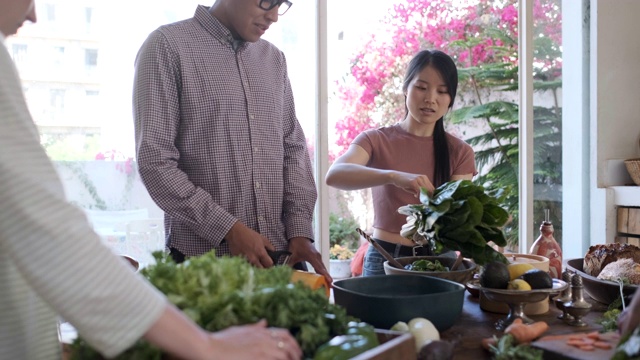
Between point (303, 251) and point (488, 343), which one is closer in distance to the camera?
point (488, 343)

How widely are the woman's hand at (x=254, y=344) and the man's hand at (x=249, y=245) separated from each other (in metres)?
0.90

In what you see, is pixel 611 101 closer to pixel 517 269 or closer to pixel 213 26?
pixel 517 269

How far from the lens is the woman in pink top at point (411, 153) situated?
277 cm

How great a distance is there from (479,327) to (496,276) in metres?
0.17

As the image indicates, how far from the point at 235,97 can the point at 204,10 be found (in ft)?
1.15

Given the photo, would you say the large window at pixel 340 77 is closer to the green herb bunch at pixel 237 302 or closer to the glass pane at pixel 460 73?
the glass pane at pixel 460 73

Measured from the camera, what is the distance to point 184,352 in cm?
100

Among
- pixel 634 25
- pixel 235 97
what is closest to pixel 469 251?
pixel 235 97

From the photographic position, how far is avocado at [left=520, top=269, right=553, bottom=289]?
6.01 feet

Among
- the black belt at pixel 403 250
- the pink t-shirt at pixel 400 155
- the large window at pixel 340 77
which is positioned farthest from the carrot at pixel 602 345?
the large window at pixel 340 77

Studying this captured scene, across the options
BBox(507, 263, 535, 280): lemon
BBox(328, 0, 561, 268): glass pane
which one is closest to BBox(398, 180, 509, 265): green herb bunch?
BBox(507, 263, 535, 280): lemon

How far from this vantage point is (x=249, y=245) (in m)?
2.09

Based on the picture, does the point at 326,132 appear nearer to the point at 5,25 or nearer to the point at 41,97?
the point at 41,97

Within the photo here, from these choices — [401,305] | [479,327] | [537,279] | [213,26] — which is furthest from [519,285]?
[213,26]
